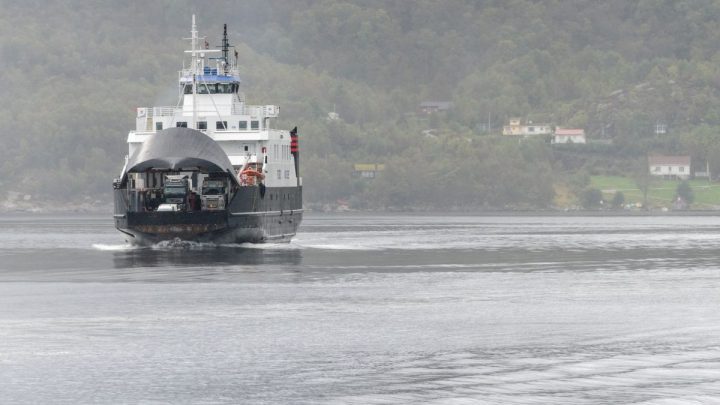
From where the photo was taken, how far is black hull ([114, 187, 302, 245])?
305ft

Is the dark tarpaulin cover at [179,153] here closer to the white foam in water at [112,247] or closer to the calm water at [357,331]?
the calm water at [357,331]

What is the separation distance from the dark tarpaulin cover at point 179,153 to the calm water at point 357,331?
7695mm

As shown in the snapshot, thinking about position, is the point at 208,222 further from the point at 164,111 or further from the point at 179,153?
the point at 164,111

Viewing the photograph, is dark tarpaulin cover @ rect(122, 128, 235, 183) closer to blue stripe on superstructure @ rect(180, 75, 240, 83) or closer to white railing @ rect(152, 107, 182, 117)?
white railing @ rect(152, 107, 182, 117)

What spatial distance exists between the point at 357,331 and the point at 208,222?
1807 inches

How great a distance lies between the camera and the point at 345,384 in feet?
124

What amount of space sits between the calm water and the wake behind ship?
6.53m

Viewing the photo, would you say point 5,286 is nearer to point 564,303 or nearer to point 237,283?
point 237,283

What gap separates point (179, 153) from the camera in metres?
93.2

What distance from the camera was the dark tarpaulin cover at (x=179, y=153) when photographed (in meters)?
92.9

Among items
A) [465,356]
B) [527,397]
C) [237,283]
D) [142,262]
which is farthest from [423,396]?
[142,262]

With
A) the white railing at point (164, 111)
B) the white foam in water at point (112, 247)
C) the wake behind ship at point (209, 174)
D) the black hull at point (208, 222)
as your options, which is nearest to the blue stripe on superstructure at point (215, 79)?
the wake behind ship at point (209, 174)

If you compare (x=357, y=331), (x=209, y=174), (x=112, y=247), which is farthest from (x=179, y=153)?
(x=357, y=331)

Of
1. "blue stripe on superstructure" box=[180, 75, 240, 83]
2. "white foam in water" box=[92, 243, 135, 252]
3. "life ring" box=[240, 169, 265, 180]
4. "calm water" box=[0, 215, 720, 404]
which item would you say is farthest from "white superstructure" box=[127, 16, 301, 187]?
"calm water" box=[0, 215, 720, 404]
